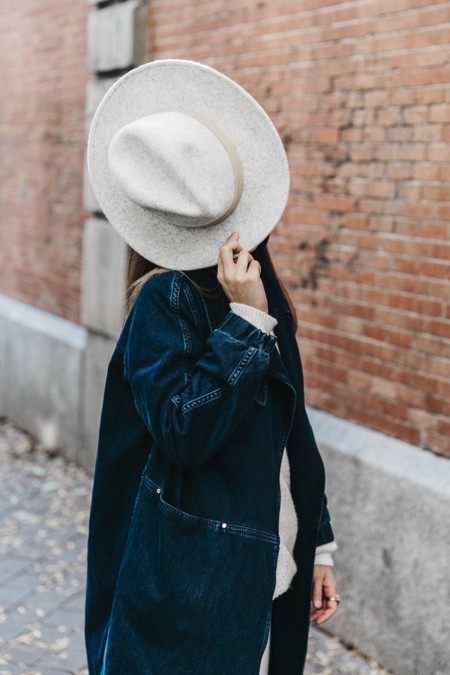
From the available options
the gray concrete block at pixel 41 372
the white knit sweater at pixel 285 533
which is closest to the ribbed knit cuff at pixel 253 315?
the white knit sweater at pixel 285 533

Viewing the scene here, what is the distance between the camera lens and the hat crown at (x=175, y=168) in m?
1.97

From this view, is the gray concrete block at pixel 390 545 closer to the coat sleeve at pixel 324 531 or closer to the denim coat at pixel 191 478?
the coat sleeve at pixel 324 531

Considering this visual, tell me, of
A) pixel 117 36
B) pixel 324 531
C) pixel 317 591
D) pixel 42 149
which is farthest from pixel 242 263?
pixel 42 149

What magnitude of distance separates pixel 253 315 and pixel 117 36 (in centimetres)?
437

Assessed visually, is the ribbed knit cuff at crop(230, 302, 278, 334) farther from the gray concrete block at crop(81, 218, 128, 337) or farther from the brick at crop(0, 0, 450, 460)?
the gray concrete block at crop(81, 218, 128, 337)

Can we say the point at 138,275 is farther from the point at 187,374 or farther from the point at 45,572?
the point at 45,572

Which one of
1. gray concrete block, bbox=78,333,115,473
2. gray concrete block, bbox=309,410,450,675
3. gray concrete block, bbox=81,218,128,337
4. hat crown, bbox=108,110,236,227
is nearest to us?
hat crown, bbox=108,110,236,227

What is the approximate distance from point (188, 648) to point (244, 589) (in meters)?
0.19

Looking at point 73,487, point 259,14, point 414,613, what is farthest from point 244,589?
point 73,487

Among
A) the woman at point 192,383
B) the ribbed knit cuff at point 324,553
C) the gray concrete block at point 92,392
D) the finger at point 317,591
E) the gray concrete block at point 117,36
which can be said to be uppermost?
the gray concrete block at point 117,36

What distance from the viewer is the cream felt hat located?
199 centimetres

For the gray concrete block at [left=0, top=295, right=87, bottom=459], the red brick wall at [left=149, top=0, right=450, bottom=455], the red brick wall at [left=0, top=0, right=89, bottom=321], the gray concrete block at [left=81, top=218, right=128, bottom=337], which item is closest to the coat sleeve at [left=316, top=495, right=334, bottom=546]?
the red brick wall at [left=149, top=0, right=450, bottom=455]

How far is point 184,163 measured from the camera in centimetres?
196

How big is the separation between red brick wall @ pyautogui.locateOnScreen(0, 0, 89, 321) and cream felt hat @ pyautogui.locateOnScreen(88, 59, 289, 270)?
15.7 ft
